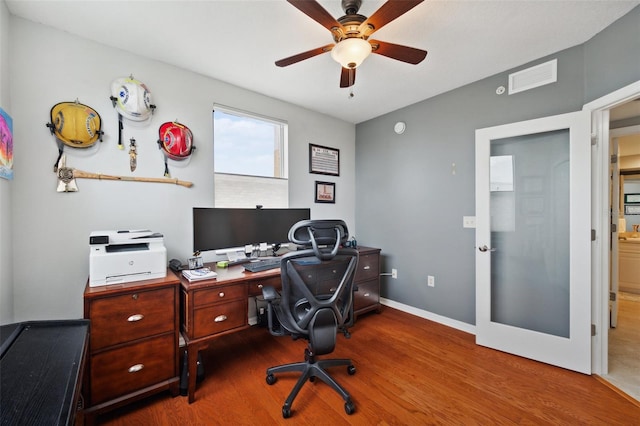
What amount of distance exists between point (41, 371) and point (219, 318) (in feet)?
3.29

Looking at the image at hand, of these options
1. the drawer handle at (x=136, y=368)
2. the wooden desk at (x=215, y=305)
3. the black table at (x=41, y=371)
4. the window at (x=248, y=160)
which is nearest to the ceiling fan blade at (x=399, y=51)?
the window at (x=248, y=160)

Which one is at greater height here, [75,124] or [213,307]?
[75,124]

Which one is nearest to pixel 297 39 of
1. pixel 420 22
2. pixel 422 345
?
pixel 420 22

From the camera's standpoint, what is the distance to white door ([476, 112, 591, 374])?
79.7 inches

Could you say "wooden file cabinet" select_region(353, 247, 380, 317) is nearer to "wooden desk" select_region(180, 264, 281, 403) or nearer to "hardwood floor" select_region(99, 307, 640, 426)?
"hardwood floor" select_region(99, 307, 640, 426)

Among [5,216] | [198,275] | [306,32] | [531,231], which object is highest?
[306,32]

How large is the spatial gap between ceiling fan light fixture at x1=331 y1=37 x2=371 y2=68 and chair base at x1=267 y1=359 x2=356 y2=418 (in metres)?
2.07

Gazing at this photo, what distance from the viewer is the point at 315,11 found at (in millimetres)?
1354

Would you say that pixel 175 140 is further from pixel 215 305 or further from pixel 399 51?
pixel 399 51

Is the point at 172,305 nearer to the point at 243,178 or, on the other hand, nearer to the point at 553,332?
the point at 243,178

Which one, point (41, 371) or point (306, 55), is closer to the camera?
point (41, 371)

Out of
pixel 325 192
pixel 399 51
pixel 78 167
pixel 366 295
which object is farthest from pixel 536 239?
pixel 78 167

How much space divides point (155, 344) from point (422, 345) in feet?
7.34

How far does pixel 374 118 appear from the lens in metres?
3.62
